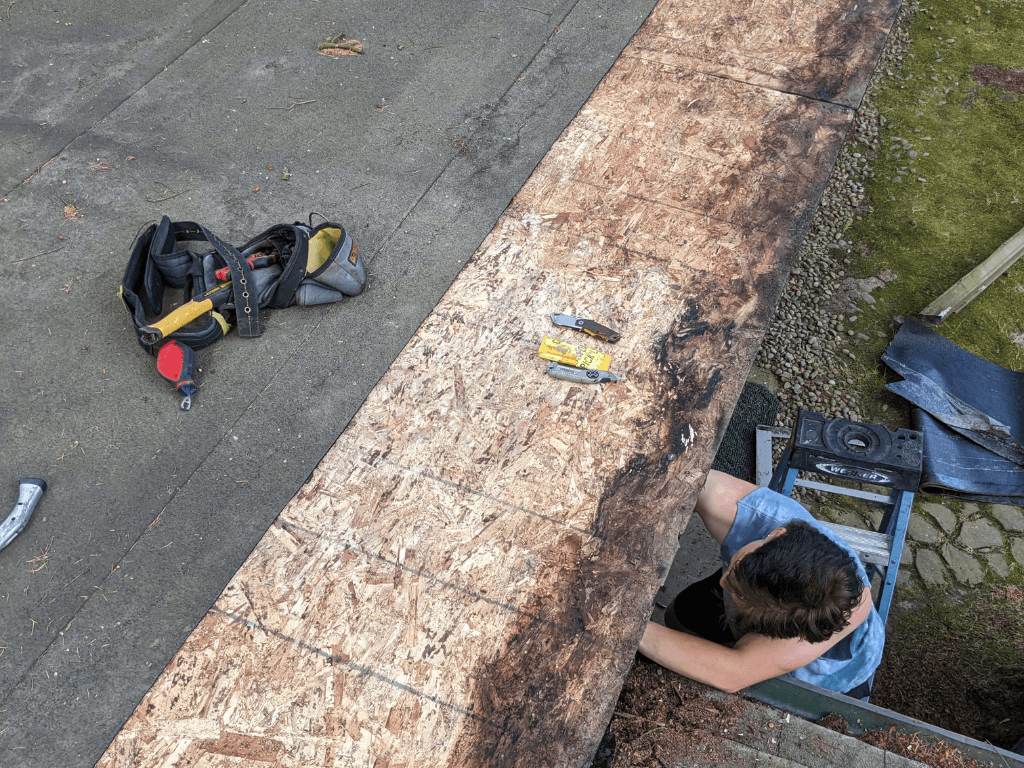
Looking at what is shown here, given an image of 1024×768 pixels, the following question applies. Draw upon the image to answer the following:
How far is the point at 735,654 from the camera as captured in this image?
2844 millimetres

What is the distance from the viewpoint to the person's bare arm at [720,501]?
3.25 meters

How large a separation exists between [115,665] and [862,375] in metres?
4.94

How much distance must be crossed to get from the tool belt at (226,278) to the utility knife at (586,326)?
3.89ft

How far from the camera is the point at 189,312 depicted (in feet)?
12.2

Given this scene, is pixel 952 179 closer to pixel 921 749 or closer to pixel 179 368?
pixel 921 749

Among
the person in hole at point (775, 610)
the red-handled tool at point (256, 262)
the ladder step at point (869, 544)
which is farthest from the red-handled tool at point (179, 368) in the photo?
the ladder step at point (869, 544)

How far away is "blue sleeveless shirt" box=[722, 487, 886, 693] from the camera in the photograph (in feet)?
9.84

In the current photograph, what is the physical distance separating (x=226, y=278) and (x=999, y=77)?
775 cm

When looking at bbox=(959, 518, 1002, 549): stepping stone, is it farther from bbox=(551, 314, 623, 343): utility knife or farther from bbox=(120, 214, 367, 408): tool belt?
bbox=(120, 214, 367, 408): tool belt

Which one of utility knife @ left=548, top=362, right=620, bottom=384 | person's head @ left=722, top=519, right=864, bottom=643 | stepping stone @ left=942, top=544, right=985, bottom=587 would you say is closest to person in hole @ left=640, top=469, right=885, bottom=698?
person's head @ left=722, top=519, right=864, bottom=643

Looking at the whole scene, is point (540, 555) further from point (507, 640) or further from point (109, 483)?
point (109, 483)

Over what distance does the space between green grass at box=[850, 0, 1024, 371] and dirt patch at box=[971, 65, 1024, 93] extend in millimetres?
71

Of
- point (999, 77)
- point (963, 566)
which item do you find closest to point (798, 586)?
point (963, 566)

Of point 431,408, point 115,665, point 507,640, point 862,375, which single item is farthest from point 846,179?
point 115,665
